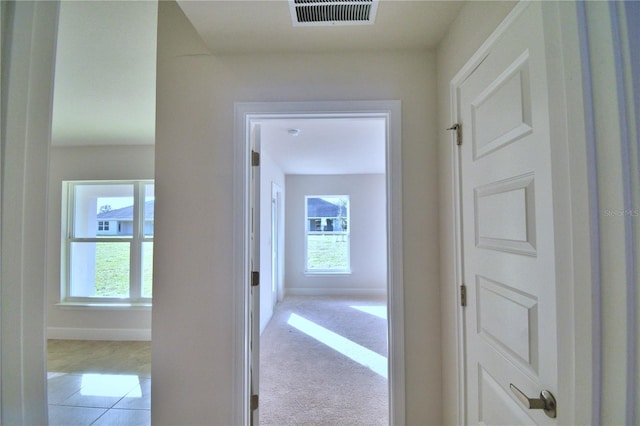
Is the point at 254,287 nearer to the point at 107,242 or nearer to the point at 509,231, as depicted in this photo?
the point at 509,231

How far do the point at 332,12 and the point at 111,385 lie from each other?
3.58 m

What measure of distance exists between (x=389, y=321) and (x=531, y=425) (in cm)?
79

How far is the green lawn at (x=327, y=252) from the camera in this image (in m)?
6.14

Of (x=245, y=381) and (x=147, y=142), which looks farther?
(x=147, y=142)

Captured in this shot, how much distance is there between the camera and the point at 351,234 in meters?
6.09

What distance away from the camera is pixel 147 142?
376 cm

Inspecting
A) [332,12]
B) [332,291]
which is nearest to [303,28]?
[332,12]

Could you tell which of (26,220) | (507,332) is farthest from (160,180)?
(507,332)

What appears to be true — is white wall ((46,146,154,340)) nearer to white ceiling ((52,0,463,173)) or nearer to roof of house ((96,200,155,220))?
roof of house ((96,200,155,220))

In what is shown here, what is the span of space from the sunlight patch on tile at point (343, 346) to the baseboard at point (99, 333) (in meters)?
2.01

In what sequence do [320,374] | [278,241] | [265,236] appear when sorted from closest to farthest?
[320,374], [265,236], [278,241]

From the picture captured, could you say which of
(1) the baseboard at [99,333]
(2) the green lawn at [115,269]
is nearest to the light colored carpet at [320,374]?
(1) the baseboard at [99,333]

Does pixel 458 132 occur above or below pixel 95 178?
below

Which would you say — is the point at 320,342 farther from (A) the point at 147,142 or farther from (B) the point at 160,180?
(A) the point at 147,142
